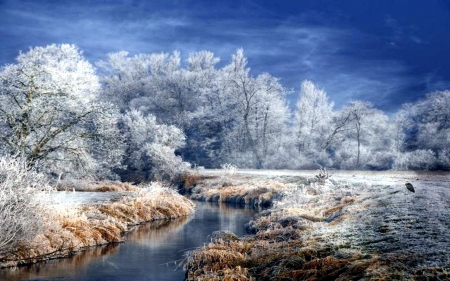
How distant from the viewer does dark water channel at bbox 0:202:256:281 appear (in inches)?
449

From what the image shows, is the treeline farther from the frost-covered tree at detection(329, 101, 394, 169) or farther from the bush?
the bush

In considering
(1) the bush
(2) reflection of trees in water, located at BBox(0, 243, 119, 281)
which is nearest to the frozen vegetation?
(1) the bush

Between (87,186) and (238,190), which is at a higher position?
(87,186)

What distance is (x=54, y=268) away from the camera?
39.3 ft

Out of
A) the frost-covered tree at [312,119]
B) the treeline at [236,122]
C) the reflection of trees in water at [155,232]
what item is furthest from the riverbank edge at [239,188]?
the frost-covered tree at [312,119]

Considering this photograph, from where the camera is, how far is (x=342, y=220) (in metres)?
15.2

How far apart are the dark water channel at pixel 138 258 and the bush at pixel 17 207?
842 millimetres

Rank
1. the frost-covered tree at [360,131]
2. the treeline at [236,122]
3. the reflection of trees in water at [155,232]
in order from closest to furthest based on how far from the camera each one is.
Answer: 1. the reflection of trees in water at [155,232]
2. the treeline at [236,122]
3. the frost-covered tree at [360,131]

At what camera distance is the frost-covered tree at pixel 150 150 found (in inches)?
1565

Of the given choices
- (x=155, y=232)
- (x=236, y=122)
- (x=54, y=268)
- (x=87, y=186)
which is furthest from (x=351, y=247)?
(x=236, y=122)

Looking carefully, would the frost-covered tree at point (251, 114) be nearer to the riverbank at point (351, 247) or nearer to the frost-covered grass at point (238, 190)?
the frost-covered grass at point (238, 190)

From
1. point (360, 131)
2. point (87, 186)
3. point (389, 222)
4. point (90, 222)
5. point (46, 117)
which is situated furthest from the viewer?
point (360, 131)

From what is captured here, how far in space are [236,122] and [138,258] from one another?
139 ft

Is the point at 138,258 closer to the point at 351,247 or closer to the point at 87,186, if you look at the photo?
the point at 351,247
